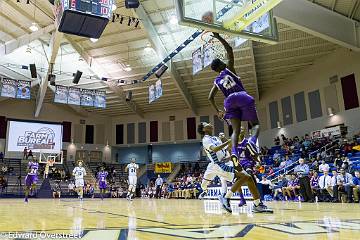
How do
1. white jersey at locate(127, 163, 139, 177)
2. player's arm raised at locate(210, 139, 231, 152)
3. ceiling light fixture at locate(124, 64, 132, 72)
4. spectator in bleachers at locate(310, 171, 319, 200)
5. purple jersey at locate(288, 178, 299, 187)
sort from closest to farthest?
player's arm raised at locate(210, 139, 231, 152) → spectator in bleachers at locate(310, 171, 319, 200) → purple jersey at locate(288, 178, 299, 187) → white jersey at locate(127, 163, 139, 177) → ceiling light fixture at locate(124, 64, 132, 72)

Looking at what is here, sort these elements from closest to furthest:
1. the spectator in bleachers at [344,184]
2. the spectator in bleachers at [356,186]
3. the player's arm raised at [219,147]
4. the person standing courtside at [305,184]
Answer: the player's arm raised at [219,147]
the spectator in bleachers at [356,186]
the spectator in bleachers at [344,184]
the person standing courtside at [305,184]

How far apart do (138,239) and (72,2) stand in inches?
294

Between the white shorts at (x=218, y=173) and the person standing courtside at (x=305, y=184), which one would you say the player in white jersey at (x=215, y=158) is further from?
the person standing courtside at (x=305, y=184)

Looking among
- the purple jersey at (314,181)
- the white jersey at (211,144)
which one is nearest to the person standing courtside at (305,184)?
the purple jersey at (314,181)

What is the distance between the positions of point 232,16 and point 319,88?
1684cm

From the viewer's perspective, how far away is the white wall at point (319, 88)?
64.4 feet

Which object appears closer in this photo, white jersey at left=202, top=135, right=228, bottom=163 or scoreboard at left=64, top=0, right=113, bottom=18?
white jersey at left=202, top=135, right=228, bottom=163

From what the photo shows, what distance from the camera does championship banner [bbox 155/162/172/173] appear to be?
1198 inches

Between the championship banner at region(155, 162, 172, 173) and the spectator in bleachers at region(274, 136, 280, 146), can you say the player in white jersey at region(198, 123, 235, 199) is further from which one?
the championship banner at region(155, 162, 172, 173)

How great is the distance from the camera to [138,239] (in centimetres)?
216

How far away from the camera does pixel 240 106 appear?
14.0ft

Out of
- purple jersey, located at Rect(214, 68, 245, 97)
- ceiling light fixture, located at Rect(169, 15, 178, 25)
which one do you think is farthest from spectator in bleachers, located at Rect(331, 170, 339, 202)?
ceiling light fixture, located at Rect(169, 15, 178, 25)

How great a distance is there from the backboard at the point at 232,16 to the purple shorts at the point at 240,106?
3013mm

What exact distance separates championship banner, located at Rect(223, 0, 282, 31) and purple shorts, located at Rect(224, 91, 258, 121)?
3.14 meters
